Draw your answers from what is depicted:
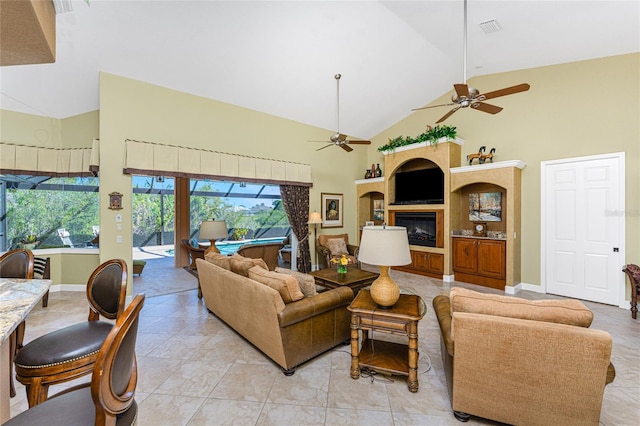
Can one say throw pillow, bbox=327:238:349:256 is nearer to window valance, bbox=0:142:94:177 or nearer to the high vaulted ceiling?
the high vaulted ceiling

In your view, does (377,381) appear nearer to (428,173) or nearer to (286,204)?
(286,204)

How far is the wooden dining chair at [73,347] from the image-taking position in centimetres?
154

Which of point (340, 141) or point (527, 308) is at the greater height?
point (340, 141)

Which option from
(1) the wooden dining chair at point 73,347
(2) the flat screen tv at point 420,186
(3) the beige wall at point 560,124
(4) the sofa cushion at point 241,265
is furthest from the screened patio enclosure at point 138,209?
(3) the beige wall at point 560,124

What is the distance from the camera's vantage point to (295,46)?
4.43 m

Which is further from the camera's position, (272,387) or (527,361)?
(272,387)

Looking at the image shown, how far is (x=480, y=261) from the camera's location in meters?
5.45

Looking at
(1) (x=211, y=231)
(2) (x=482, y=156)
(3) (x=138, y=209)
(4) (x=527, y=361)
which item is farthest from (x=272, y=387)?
(3) (x=138, y=209)

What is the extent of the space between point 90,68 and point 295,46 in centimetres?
320

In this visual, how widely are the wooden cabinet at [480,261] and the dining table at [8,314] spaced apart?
6.26 meters

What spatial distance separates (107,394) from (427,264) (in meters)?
6.19

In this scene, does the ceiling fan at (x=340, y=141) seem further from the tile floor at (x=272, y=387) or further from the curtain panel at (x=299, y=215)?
the tile floor at (x=272, y=387)

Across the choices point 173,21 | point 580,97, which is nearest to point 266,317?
point 173,21

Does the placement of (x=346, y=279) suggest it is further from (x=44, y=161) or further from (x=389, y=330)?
(x=44, y=161)
